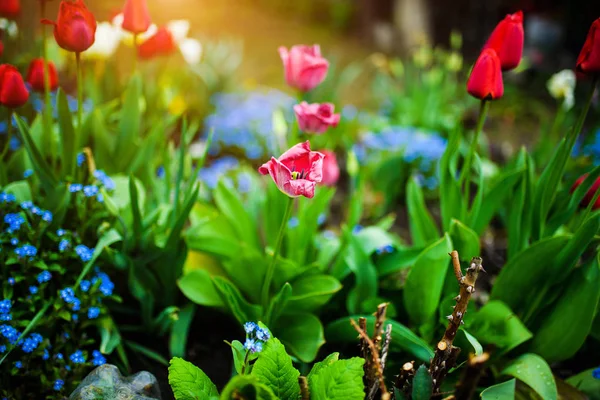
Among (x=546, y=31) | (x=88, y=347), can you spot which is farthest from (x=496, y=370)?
(x=546, y=31)

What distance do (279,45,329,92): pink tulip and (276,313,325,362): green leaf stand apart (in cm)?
75

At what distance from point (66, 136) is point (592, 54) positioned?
1.66 metres

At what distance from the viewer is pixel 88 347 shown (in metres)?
1.80

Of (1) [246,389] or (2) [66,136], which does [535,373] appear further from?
(2) [66,136]

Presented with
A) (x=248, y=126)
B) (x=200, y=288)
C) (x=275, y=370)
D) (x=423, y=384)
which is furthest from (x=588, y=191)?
(x=248, y=126)

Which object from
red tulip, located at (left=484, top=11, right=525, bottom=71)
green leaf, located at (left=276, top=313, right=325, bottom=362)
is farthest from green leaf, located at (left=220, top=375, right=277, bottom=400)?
red tulip, located at (left=484, top=11, right=525, bottom=71)

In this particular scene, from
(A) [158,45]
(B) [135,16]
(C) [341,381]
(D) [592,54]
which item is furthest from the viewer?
(A) [158,45]

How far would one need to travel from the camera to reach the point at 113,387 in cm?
140

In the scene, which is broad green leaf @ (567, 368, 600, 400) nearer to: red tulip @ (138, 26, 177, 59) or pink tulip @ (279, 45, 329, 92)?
pink tulip @ (279, 45, 329, 92)

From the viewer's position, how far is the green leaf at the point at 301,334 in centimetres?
170

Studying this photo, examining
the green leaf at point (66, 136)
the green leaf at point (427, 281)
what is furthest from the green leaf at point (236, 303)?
the green leaf at point (66, 136)

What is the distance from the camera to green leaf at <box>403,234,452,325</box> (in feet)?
5.47

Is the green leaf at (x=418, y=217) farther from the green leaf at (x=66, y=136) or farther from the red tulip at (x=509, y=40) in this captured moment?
the green leaf at (x=66, y=136)

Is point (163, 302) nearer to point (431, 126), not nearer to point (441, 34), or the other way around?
point (431, 126)
